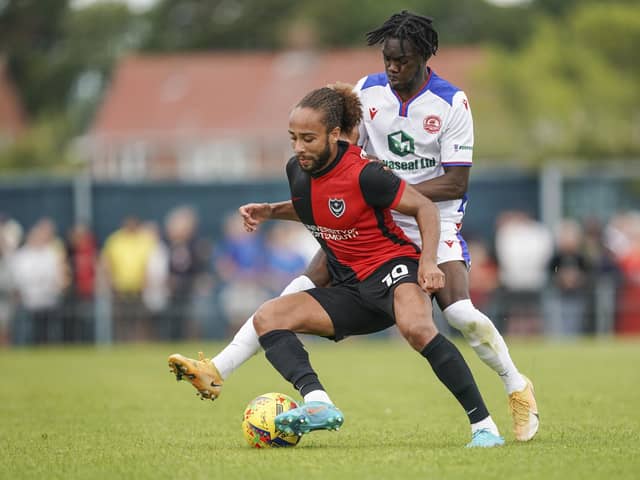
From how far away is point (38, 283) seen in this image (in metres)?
18.8

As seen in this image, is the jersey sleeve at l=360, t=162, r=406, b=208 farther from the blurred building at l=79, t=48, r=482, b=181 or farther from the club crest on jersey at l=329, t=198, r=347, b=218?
the blurred building at l=79, t=48, r=482, b=181

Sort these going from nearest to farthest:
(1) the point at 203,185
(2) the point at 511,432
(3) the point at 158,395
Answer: (2) the point at 511,432
(3) the point at 158,395
(1) the point at 203,185

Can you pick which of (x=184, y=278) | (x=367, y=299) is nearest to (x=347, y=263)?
(x=367, y=299)

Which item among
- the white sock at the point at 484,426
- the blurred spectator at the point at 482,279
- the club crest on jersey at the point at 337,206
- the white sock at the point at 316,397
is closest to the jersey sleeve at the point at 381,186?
the club crest on jersey at the point at 337,206

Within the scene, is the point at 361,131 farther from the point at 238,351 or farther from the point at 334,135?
the point at 238,351

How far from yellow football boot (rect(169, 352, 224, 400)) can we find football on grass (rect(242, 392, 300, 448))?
0.84ft

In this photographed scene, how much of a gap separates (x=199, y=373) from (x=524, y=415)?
183cm

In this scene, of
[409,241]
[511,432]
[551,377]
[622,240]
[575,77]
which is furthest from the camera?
[575,77]

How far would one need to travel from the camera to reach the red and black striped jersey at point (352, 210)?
22.7 feet

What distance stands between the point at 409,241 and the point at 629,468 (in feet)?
6.19

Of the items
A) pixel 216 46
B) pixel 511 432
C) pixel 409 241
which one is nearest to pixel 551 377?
pixel 511 432

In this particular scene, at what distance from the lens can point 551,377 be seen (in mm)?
12133

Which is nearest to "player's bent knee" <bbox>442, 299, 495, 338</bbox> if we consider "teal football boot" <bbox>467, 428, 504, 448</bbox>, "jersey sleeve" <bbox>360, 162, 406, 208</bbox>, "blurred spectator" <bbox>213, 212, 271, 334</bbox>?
"teal football boot" <bbox>467, 428, 504, 448</bbox>

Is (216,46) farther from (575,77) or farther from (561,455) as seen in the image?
(561,455)
